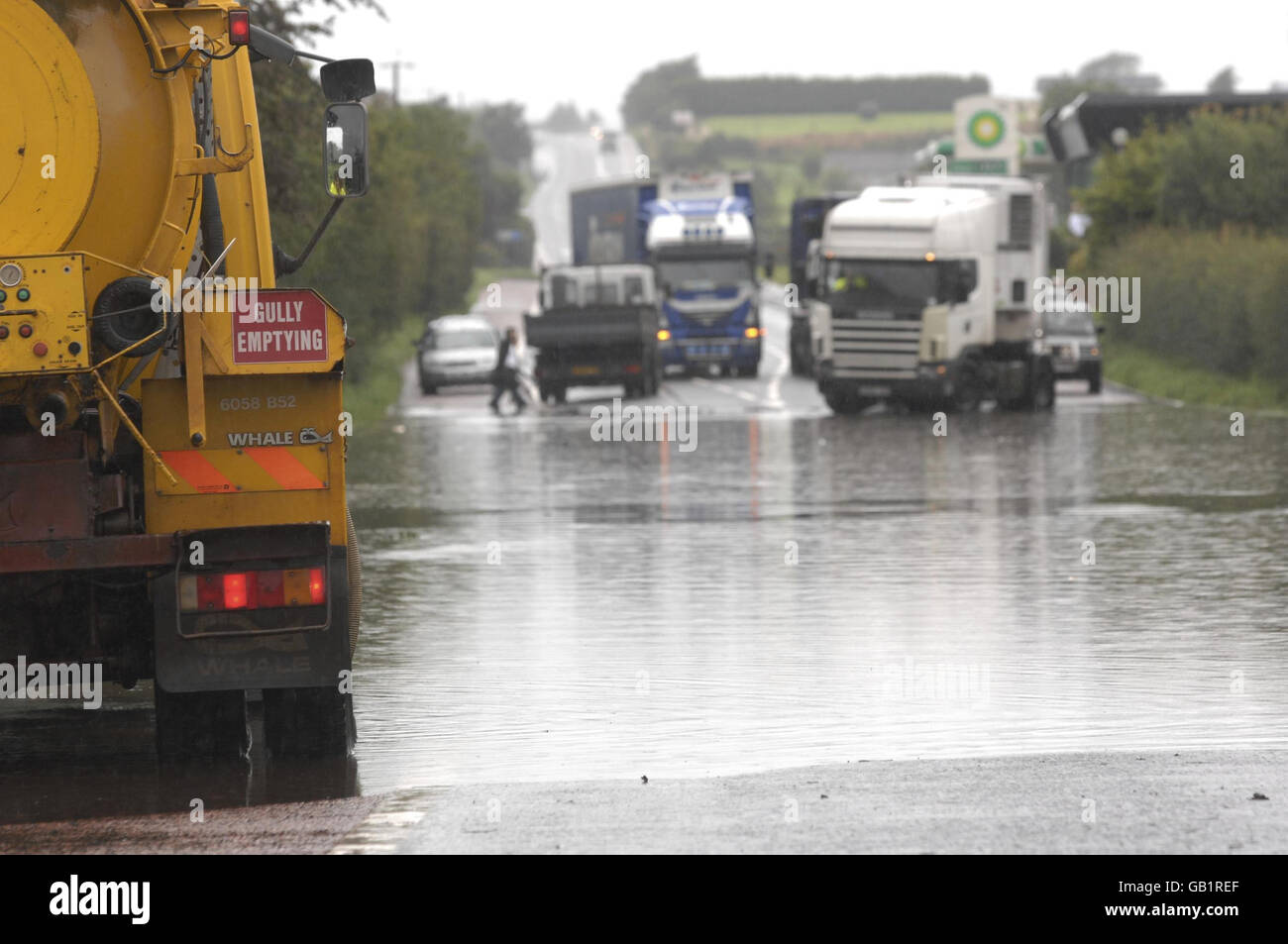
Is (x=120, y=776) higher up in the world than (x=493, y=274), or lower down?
higher up

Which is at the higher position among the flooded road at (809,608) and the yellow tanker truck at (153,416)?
the yellow tanker truck at (153,416)

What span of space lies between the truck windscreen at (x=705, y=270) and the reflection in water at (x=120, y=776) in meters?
44.3

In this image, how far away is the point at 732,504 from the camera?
22594mm

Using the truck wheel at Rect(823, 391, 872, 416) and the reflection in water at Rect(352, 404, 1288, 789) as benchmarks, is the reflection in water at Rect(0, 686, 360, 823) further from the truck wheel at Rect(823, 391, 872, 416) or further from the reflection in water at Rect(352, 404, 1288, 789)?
the truck wheel at Rect(823, 391, 872, 416)

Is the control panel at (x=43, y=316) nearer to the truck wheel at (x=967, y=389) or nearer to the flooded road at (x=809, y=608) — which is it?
the flooded road at (x=809, y=608)

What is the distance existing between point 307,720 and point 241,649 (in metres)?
0.68

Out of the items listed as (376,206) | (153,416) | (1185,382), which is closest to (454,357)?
(376,206)

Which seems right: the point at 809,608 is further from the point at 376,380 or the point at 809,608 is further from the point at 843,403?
the point at 376,380

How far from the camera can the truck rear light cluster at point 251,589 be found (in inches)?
373

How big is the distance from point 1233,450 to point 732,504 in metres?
8.92

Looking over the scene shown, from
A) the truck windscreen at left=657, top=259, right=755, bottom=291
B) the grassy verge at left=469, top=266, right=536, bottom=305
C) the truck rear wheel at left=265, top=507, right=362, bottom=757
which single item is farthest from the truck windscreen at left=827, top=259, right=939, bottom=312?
the grassy verge at left=469, top=266, right=536, bottom=305

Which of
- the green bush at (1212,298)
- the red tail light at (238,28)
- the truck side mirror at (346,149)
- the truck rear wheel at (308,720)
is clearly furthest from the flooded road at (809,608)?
the green bush at (1212,298)

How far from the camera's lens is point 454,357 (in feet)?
164
